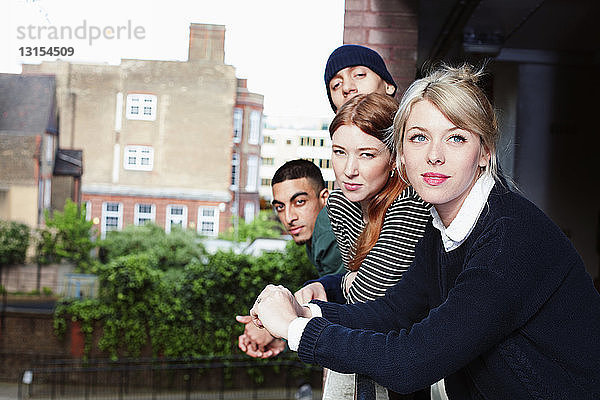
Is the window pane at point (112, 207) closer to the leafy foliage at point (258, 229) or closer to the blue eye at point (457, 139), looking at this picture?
the leafy foliage at point (258, 229)

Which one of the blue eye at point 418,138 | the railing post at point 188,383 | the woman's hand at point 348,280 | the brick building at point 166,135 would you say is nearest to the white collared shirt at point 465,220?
the blue eye at point 418,138

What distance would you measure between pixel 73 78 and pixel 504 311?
725 inches

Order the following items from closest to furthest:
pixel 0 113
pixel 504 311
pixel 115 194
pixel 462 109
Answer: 1. pixel 504 311
2. pixel 462 109
3. pixel 0 113
4. pixel 115 194

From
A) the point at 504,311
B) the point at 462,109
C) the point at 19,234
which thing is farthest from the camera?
the point at 19,234

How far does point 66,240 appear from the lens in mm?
15312

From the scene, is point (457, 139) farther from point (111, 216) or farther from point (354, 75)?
point (111, 216)

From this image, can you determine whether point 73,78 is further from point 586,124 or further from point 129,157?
point 586,124

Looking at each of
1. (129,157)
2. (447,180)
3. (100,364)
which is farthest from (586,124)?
(129,157)

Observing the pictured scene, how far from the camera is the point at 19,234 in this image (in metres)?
15.4

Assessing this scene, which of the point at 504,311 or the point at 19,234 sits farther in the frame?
the point at 19,234

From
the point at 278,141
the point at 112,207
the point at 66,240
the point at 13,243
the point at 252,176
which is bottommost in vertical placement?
the point at 13,243

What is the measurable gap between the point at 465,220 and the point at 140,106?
18.2 meters

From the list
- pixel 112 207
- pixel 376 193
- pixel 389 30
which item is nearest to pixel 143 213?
pixel 112 207

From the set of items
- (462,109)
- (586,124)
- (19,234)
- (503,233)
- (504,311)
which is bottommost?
(19,234)
